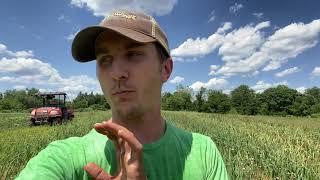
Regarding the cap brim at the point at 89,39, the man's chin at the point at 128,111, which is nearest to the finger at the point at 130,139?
the man's chin at the point at 128,111

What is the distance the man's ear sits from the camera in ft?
6.15

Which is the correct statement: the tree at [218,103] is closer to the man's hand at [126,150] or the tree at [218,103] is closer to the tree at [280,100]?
the tree at [280,100]

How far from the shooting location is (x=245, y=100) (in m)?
128

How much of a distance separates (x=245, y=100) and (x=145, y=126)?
12885cm

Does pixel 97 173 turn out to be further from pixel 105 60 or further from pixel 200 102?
pixel 200 102

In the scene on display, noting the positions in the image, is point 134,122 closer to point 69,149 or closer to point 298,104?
point 69,149

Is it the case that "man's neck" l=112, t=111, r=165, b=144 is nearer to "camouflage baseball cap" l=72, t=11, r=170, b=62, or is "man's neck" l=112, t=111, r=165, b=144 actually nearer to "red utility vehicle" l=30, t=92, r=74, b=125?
"camouflage baseball cap" l=72, t=11, r=170, b=62

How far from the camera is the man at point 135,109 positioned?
5.03ft

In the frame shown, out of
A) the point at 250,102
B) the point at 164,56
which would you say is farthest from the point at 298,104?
the point at 164,56

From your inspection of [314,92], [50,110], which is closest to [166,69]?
[50,110]

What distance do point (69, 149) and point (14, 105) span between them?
4571 inches

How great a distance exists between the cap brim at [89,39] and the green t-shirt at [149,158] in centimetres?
36

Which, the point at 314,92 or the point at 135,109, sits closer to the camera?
the point at 135,109

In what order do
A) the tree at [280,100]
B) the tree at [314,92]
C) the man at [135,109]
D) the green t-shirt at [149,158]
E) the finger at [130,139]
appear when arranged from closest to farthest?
the finger at [130,139], the green t-shirt at [149,158], the man at [135,109], the tree at [280,100], the tree at [314,92]
